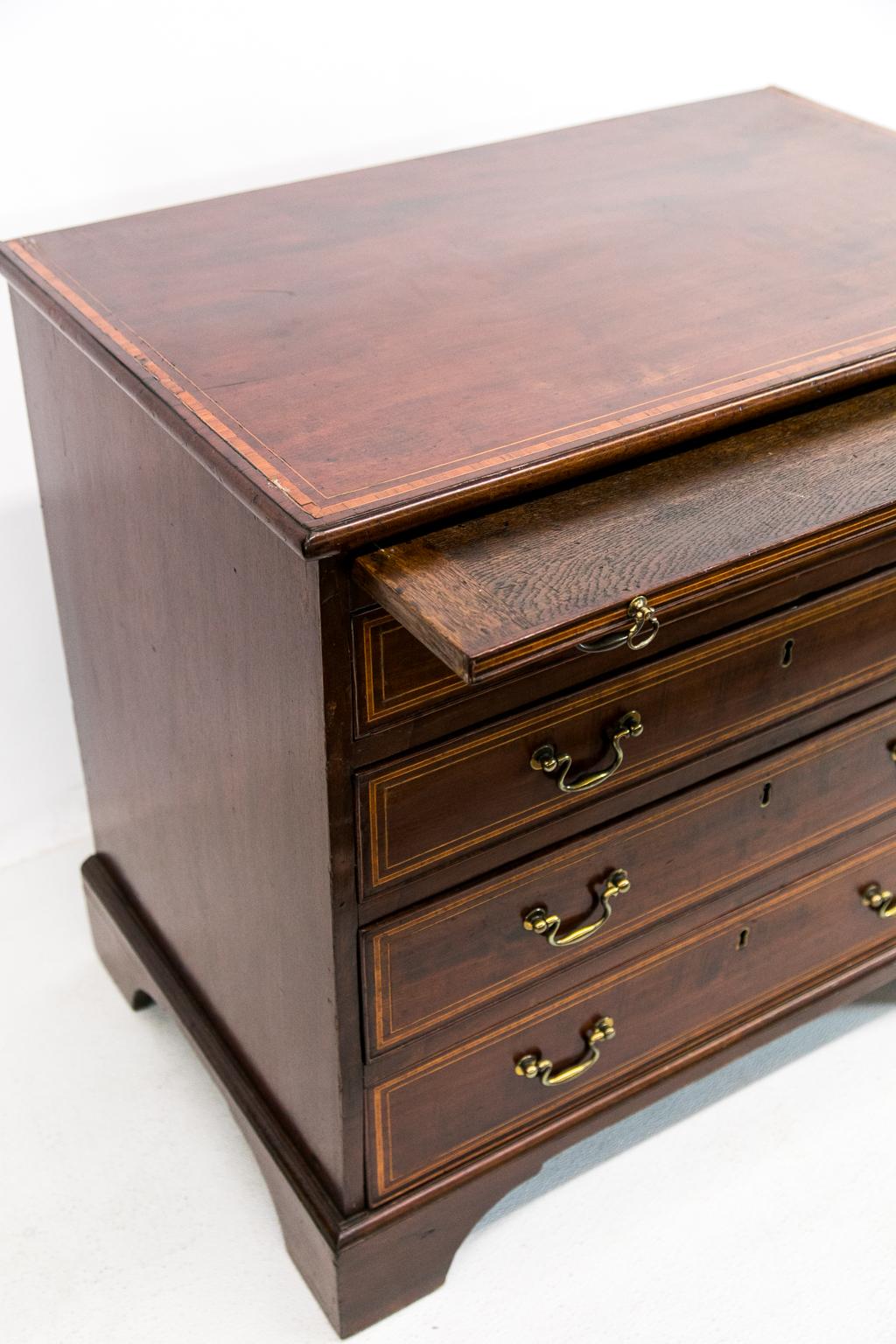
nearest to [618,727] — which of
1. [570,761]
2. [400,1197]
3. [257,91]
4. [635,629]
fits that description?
[570,761]

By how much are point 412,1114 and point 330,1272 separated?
21 cm

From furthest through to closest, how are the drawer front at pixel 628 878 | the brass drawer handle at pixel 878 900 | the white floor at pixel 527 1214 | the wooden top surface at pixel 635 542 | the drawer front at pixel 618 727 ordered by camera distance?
the brass drawer handle at pixel 878 900 < the white floor at pixel 527 1214 < the drawer front at pixel 628 878 < the drawer front at pixel 618 727 < the wooden top surface at pixel 635 542

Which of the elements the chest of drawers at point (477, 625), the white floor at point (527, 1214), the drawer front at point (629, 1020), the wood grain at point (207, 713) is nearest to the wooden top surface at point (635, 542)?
the chest of drawers at point (477, 625)

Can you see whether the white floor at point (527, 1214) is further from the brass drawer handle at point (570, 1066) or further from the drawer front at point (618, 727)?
the drawer front at point (618, 727)

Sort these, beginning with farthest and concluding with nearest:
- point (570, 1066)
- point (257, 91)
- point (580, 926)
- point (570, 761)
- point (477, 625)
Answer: point (257, 91) → point (570, 1066) → point (580, 926) → point (570, 761) → point (477, 625)

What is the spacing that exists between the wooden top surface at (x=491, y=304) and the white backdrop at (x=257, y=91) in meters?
0.29

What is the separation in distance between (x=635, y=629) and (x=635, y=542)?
0.37 ft

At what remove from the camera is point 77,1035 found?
7.06ft

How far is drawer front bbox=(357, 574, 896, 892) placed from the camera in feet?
4.75

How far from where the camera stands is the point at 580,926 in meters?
1.67

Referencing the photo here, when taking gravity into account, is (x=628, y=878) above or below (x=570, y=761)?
below

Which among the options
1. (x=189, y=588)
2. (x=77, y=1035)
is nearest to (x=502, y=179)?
(x=189, y=588)

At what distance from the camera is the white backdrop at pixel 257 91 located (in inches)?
78.6

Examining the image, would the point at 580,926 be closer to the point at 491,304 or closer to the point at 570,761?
the point at 570,761
